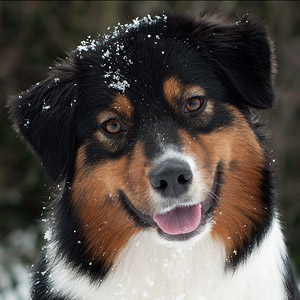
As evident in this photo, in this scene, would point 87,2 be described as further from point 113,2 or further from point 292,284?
point 292,284

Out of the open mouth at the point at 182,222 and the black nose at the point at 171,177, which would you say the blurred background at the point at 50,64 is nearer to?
the open mouth at the point at 182,222

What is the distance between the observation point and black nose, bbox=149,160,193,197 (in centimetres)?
293

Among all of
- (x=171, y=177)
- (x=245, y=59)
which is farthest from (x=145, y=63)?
(x=171, y=177)

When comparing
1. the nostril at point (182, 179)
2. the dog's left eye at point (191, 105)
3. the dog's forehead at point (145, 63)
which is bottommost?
the nostril at point (182, 179)

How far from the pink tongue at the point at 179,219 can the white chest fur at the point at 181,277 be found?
10 centimetres

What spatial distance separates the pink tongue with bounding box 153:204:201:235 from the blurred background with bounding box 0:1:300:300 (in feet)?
13.3

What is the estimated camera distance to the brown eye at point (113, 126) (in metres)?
3.26

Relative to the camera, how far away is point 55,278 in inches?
136

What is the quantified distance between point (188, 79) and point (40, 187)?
202 inches

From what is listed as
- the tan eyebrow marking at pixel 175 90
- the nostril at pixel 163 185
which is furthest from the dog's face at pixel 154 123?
the nostril at pixel 163 185

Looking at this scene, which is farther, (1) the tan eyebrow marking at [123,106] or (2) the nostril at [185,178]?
(1) the tan eyebrow marking at [123,106]

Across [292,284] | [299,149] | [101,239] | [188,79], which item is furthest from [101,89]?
[299,149]

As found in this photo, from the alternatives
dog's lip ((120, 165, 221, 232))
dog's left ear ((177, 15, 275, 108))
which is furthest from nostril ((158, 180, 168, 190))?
dog's left ear ((177, 15, 275, 108))

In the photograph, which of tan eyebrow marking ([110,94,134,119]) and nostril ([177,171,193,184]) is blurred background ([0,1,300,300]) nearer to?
tan eyebrow marking ([110,94,134,119])
